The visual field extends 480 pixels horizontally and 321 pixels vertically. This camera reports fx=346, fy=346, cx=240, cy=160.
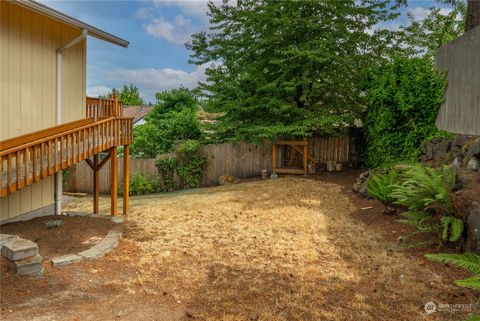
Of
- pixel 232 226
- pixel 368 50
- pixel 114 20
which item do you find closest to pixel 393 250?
pixel 232 226

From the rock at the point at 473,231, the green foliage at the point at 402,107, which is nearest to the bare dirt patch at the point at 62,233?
the rock at the point at 473,231

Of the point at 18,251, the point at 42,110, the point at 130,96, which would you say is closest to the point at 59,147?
the point at 42,110

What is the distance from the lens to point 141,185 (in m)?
13.3

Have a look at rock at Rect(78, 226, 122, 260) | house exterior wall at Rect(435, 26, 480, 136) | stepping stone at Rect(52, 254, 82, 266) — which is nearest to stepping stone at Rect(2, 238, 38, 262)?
stepping stone at Rect(52, 254, 82, 266)

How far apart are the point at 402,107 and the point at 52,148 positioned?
8163 millimetres

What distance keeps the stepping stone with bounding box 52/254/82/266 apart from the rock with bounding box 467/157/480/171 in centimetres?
618

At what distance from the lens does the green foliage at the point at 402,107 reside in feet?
28.1

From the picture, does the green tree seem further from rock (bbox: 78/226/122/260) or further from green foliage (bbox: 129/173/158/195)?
rock (bbox: 78/226/122/260)

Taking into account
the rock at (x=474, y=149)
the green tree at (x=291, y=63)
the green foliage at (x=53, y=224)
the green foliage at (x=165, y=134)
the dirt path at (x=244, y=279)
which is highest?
the green tree at (x=291, y=63)

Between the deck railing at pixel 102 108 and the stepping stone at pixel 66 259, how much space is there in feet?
15.6

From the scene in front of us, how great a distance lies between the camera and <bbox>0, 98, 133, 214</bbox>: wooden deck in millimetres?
4910

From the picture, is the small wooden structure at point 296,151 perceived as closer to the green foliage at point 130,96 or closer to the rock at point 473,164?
the rock at point 473,164

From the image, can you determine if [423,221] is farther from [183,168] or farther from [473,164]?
[183,168]

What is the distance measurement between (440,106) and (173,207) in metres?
6.93
